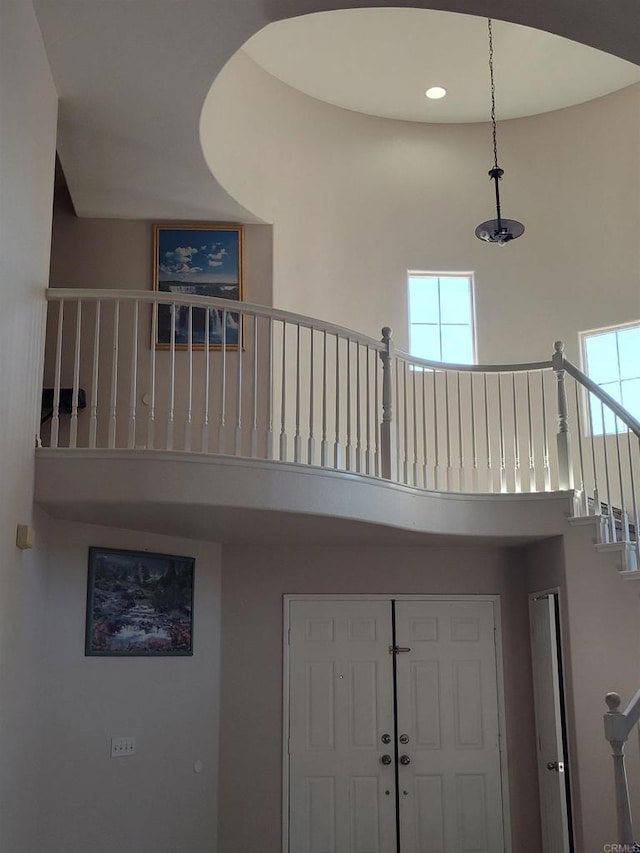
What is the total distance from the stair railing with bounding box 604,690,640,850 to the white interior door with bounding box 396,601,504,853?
8.64 feet

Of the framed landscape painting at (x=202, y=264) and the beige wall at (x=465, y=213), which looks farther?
the beige wall at (x=465, y=213)

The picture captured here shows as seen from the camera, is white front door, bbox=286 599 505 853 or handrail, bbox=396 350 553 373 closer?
handrail, bbox=396 350 553 373

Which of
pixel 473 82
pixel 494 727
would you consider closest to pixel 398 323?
pixel 473 82

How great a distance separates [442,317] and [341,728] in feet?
13.3

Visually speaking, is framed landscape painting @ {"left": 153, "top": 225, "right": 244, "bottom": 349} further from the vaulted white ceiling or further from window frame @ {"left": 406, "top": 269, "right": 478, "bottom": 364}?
window frame @ {"left": 406, "top": 269, "right": 478, "bottom": 364}

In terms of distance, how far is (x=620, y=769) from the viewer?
450 cm

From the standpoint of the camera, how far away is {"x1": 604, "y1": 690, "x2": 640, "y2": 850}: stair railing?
4336 millimetres

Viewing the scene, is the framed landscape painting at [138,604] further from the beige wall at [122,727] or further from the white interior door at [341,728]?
the white interior door at [341,728]

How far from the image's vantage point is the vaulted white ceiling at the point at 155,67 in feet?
13.2

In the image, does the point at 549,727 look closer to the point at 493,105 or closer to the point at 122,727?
the point at 122,727

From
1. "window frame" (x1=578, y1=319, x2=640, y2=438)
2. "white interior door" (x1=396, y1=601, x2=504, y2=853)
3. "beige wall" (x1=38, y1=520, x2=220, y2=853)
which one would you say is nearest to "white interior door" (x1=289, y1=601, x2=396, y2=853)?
"white interior door" (x1=396, y1=601, x2=504, y2=853)

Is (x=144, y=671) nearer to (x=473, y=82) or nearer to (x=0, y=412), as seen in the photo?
(x=0, y=412)

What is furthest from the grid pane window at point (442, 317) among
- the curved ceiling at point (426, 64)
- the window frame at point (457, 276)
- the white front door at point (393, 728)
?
the white front door at point (393, 728)

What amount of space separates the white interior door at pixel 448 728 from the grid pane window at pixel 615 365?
2.33 metres
